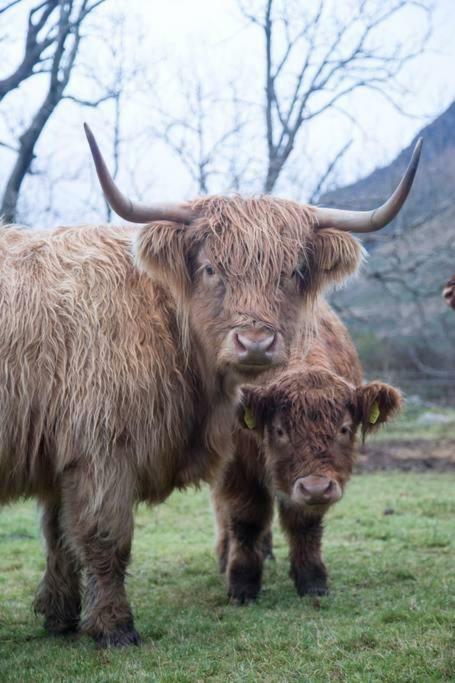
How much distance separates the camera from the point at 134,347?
14.1 feet

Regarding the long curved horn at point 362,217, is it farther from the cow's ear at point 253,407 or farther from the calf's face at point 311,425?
the cow's ear at point 253,407

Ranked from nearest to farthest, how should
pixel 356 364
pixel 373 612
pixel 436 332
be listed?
1. pixel 373 612
2. pixel 356 364
3. pixel 436 332

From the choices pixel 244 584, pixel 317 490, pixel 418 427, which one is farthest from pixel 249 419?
pixel 418 427

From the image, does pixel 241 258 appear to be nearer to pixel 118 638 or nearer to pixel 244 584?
pixel 118 638

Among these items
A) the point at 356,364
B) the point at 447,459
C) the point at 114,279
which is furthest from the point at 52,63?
the point at 447,459

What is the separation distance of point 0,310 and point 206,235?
109cm

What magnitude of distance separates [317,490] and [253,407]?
27.0 inches

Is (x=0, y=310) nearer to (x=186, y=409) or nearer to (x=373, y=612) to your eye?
(x=186, y=409)

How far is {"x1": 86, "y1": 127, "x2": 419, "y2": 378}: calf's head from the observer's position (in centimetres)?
414

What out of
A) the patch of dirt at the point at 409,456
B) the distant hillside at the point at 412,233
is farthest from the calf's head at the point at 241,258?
the patch of dirt at the point at 409,456

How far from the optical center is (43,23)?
9953 millimetres

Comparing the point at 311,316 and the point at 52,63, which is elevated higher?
the point at 52,63

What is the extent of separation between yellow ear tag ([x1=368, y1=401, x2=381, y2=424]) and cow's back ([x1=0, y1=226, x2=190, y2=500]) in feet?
4.49

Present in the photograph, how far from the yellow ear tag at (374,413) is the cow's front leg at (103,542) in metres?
1.72
